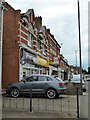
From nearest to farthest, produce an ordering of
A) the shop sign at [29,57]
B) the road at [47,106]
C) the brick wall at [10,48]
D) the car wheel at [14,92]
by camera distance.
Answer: the road at [47,106], the car wheel at [14,92], the brick wall at [10,48], the shop sign at [29,57]

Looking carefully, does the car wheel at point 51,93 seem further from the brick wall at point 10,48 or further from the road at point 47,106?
the brick wall at point 10,48

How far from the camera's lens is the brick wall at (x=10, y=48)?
51.3 feet

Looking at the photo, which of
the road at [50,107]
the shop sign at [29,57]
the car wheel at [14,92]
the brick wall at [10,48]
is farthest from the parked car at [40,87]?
the shop sign at [29,57]

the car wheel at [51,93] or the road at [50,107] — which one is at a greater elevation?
the car wheel at [51,93]

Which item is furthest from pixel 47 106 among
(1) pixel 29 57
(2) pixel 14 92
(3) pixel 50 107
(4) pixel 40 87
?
(1) pixel 29 57

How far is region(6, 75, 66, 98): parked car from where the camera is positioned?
10.3 m

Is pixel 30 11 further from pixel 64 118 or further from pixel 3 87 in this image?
pixel 64 118

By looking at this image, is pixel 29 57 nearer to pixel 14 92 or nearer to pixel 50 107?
pixel 14 92

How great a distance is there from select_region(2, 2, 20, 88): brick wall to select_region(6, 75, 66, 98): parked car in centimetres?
468

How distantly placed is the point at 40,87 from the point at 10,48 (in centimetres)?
682

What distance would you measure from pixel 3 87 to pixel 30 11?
9.95 meters

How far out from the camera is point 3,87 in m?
15.7

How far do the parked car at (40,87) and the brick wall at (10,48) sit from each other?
4681 mm

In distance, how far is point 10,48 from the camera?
52.2 feet
